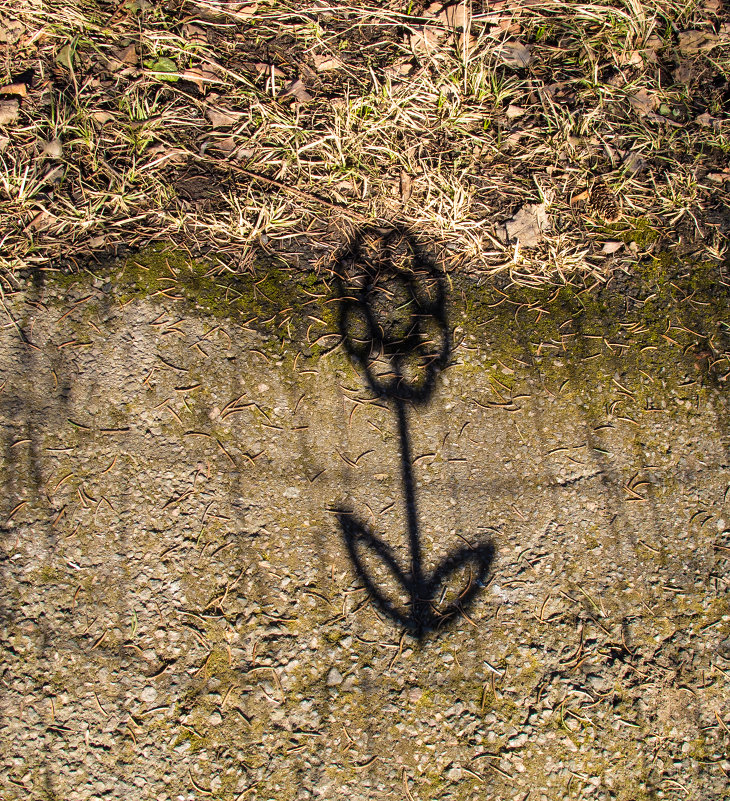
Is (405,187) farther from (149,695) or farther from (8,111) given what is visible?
(149,695)

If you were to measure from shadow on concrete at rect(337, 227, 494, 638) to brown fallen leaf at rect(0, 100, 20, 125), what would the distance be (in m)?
1.72

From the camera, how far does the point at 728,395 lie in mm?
2725

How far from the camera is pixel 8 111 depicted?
2.86m

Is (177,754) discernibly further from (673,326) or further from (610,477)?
(673,326)

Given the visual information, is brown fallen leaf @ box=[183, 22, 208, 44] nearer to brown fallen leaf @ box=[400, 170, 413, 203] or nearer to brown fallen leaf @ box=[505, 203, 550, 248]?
brown fallen leaf @ box=[400, 170, 413, 203]

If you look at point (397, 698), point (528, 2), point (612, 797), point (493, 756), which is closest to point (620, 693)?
point (612, 797)

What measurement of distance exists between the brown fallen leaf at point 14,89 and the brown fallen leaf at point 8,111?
0.05m

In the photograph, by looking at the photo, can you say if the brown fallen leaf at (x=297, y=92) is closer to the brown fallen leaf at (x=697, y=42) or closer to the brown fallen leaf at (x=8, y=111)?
the brown fallen leaf at (x=8, y=111)

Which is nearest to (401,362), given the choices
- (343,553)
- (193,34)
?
(343,553)

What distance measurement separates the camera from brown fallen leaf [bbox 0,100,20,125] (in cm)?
286

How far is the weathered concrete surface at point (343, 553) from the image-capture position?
2.08 m

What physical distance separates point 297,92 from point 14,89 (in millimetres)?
1359

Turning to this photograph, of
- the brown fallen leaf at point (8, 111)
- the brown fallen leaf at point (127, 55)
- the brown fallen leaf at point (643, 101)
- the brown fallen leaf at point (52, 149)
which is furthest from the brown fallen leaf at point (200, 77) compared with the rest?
the brown fallen leaf at point (643, 101)

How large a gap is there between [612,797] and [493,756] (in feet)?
1.40
